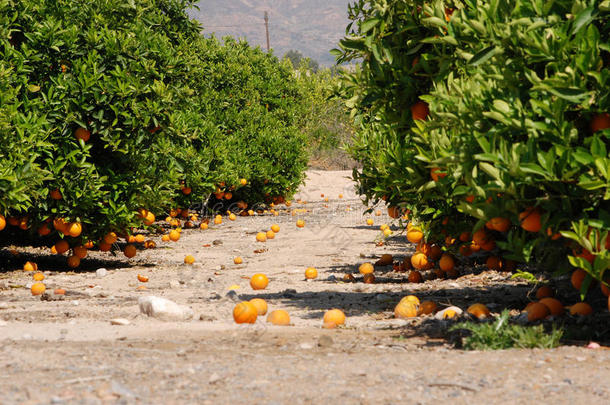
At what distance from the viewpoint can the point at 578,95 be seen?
10.9 ft

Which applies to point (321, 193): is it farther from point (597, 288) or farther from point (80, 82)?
point (597, 288)

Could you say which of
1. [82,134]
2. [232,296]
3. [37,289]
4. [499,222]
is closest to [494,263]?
[232,296]

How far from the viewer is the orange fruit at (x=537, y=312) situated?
175 inches

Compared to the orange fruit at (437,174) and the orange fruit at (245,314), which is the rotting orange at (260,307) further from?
the orange fruit at (437,174)

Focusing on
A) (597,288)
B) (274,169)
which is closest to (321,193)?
(274,169)

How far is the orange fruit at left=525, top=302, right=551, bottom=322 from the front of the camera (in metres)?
4.45

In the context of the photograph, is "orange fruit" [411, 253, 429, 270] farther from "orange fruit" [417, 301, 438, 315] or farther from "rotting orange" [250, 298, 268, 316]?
"rotting orange" [250, 298, 268, 316]

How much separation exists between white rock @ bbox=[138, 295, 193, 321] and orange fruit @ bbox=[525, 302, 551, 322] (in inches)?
99.0

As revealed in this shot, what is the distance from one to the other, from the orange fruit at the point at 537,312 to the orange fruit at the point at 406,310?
94 centimetres

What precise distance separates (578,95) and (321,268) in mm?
5486

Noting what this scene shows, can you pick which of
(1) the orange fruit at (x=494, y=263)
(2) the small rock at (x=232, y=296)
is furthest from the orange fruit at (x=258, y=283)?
(1) the orange fruit at (x=494, y=263)

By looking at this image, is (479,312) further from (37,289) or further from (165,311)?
(37,289)

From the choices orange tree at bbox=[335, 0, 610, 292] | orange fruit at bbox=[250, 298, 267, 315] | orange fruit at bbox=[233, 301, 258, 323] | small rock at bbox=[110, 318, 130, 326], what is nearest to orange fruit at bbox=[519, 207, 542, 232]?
orange tree at bbox=[335, 0, 610, 292]

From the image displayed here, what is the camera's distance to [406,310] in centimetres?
509
